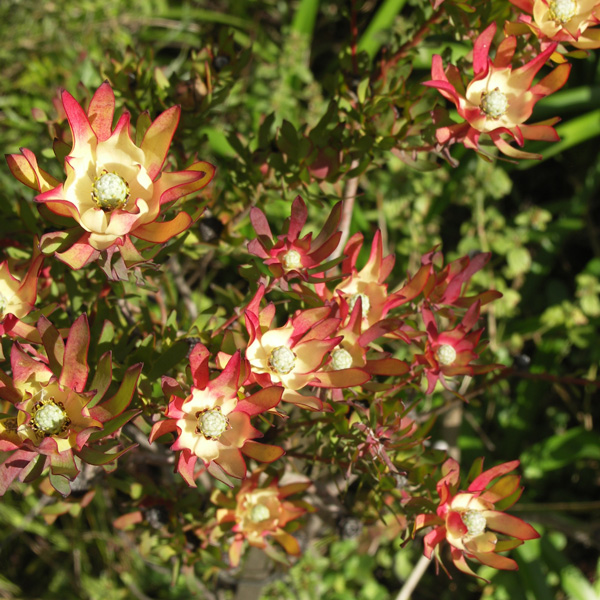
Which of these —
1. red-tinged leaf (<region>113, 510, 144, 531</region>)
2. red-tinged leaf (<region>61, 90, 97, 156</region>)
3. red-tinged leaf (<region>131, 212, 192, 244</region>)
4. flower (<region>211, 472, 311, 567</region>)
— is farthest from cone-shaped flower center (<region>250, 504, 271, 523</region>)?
red-tinged leaf (<region>61, 90, 97, 156</region>)

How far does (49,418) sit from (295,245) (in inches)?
15.8

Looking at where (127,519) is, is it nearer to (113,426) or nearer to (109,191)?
(113,426)

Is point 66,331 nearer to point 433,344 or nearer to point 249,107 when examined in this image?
point 433,344

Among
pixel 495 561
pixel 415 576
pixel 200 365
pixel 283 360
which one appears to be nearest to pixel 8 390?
pixel 200 365

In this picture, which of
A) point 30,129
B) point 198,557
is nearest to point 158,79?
point 198,557

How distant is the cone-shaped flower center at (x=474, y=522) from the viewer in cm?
85

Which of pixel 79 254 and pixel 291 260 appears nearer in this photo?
pixel 79 254

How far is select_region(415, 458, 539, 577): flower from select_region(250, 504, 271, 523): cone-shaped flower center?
1.00 feet

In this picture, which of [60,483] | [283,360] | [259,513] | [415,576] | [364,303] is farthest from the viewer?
[415,576]

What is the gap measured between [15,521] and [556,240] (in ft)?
6.94

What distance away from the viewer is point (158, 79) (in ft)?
3.56

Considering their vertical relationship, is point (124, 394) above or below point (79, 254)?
below

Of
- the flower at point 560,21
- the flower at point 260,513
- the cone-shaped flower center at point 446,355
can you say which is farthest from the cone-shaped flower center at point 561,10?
the flower at point 260,513

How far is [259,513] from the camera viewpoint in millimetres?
1021
